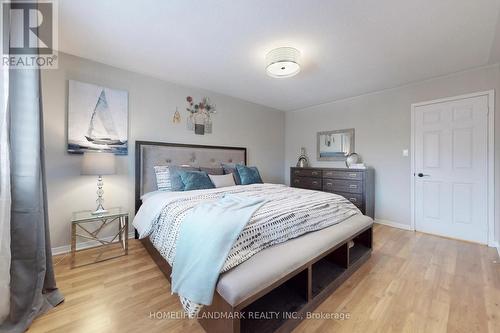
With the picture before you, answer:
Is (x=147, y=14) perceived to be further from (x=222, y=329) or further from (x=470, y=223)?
(x=470, y=223)

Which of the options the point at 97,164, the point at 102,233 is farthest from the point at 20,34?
the point at 102,233

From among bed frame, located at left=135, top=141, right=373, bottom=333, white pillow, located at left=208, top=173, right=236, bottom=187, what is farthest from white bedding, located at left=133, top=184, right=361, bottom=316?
white pillow, located at left=208, top=173, right=236, bottom=187

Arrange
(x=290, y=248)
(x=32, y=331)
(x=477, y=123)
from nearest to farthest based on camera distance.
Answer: (x=32, y=331), (x=290, y=248), (x=477, y=123)

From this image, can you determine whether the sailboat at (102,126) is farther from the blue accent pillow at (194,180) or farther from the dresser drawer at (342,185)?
the dresser drawer at (342,185)

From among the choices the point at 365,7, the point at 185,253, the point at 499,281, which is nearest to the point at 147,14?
the point at 365,7

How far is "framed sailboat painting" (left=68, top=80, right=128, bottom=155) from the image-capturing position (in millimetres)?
2477

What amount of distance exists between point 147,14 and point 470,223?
4.47 m

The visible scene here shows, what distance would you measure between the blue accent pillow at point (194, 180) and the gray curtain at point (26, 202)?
4.57ft

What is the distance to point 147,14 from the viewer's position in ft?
5.83

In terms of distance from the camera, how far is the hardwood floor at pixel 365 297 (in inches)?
54.6

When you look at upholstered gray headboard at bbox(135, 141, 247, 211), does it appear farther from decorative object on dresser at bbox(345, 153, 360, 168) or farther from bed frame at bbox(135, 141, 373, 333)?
decorative object on dresser at bbox(345, 153, 360, 168)

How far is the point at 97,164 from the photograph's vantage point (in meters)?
2.28

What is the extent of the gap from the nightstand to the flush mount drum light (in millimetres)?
2339

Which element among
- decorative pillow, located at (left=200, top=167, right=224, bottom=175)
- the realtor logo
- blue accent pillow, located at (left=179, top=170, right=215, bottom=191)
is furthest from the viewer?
decorative pillow, located at (left=200, top=167, right=224, bottom=175)
